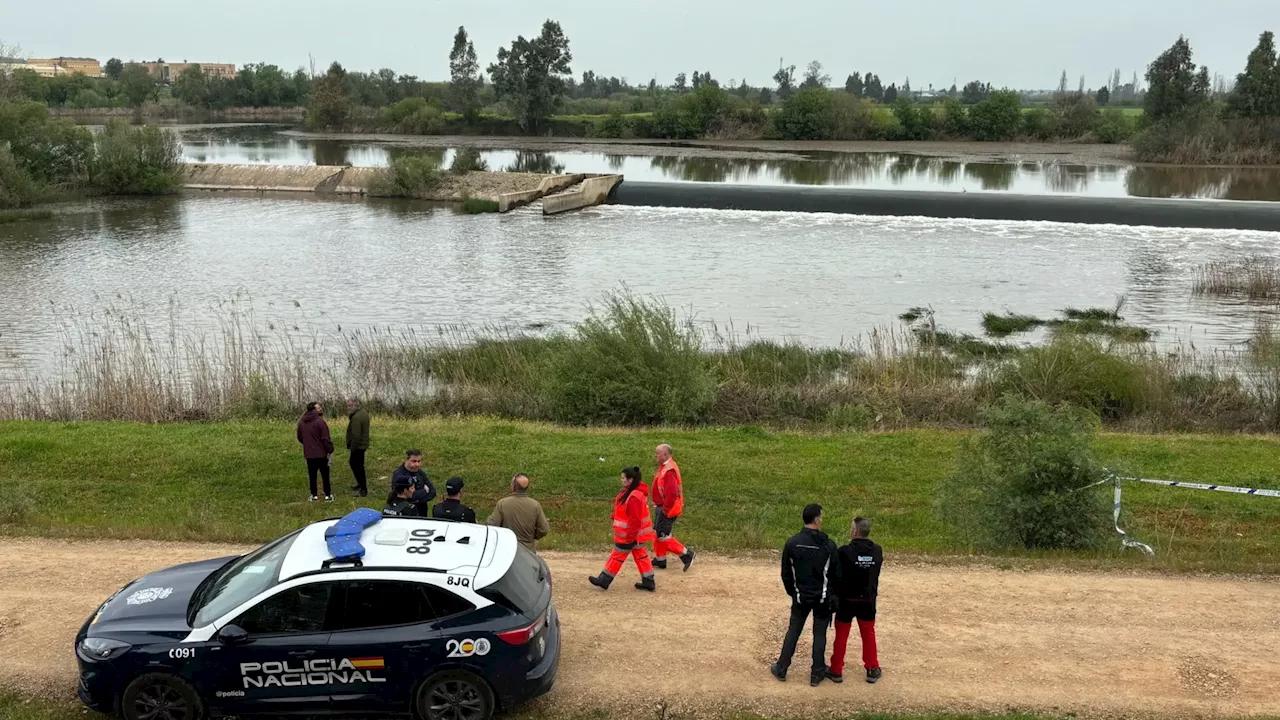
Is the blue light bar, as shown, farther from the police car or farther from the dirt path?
the dirt path

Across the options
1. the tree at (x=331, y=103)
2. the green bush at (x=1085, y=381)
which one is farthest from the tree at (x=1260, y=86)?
the tree at (x=331, y=103)

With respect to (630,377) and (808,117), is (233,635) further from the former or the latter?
(808,117)

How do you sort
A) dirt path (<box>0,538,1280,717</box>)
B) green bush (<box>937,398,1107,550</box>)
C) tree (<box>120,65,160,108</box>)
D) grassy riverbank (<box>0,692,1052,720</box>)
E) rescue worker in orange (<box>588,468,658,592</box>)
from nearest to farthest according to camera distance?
1. grassy riverbank (<box>0,692,1052,720</box>)
2. dirt path (<box>0,538,1280,717</box>)
3. rescue worker in orange (<box>588,468,658,592</box>)
4. green bush (<box>937,398,1107,550</box>)
5. tree (<box>120,65,160,108</box>)

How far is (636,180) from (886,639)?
235 feet

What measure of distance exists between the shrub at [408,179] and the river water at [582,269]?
8.65 meters

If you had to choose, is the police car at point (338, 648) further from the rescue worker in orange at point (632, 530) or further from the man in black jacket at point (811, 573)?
the rescue worker in orange at point (632, 530)

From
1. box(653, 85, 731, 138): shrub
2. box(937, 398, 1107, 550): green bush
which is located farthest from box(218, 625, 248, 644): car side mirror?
box(653, 85, 731, 138): shrub

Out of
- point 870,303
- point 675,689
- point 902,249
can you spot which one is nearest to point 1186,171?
point 902,249

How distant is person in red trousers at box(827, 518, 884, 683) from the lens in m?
9.77

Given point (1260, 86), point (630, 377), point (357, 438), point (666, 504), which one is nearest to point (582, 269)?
point (630, 377)

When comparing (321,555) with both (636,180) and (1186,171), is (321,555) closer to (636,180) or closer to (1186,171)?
(636,180)

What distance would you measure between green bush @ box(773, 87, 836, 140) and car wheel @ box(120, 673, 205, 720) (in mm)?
116756

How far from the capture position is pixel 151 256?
51281 mm

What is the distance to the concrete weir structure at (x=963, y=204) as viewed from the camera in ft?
194
